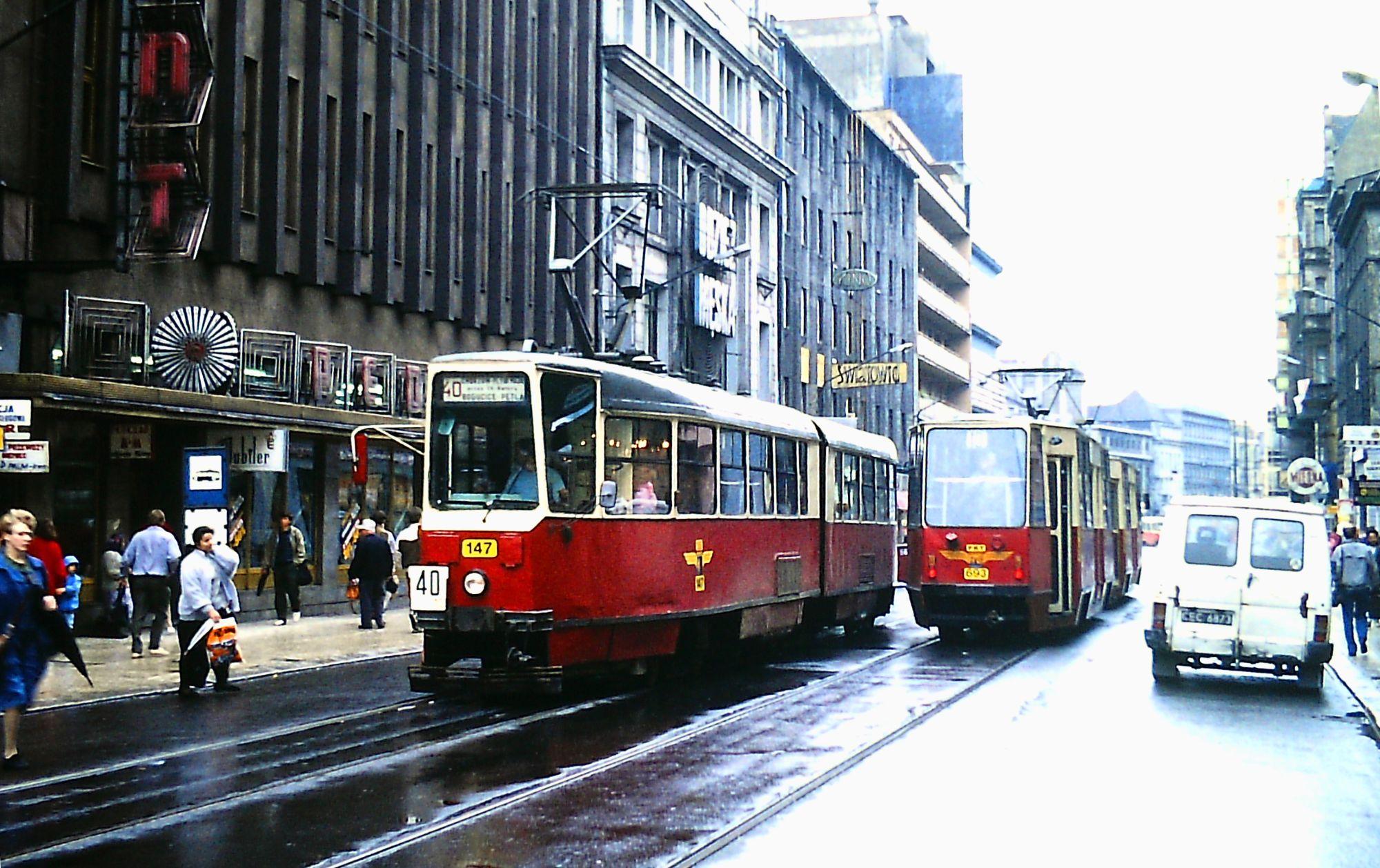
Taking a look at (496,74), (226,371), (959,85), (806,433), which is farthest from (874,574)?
(959,85)

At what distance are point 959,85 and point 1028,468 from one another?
83516mm

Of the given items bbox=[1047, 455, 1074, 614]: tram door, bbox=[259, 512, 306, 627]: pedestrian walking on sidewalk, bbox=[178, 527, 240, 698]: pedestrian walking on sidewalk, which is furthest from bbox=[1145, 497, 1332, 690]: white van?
bbox=[259, 512, 306, 627]: pedestrian walking on sidewalk

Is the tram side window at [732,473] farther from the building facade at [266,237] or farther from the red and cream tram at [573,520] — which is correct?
the building facade at [266,237]

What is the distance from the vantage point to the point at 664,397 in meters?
17.6

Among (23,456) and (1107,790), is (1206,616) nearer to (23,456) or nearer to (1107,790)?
(1107,790)

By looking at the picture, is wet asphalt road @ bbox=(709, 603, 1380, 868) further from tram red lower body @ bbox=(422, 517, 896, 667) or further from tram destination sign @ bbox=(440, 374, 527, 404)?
→ tram destination sign @ bbox=(440, 374, 527, 404)

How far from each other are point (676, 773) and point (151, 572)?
11.6 metres

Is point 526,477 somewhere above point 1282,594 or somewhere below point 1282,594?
above

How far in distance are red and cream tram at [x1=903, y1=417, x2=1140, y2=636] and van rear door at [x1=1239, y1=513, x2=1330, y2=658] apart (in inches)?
235

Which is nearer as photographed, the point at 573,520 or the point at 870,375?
the point at 573,520

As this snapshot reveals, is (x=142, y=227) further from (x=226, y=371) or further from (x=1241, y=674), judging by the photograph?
(x=1241, y=674)

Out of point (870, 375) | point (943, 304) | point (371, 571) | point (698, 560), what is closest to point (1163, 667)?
point (698, 560)

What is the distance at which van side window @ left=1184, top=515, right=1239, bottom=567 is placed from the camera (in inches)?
741

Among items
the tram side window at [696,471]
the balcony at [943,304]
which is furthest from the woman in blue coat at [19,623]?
the balcony at [943,304]
